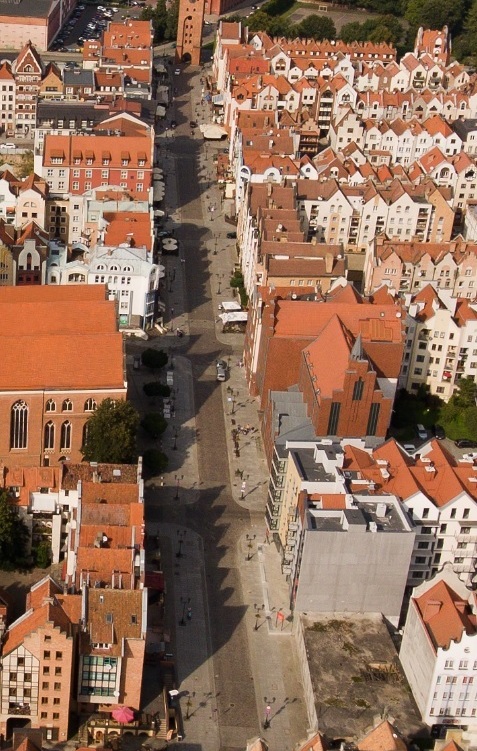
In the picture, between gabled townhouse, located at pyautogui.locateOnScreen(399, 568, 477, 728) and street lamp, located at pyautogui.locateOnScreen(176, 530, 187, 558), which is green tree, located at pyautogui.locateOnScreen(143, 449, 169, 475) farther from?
gabled townhouse, located at pyautogui.locateOnScreen(399, 568, 477, 728)

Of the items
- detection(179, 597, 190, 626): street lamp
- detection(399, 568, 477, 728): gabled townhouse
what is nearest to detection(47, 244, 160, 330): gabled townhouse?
detection(179, 597, 190, 626): street lamp

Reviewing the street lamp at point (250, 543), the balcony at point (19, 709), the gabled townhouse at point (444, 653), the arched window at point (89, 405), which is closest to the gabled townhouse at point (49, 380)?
the arched window at point (89, 405)

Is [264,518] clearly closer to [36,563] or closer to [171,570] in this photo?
[171,570]

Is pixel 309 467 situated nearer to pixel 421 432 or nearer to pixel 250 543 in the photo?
pixel 250 543

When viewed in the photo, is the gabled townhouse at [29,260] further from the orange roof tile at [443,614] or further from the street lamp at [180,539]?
the orange roof tile at [443,614]

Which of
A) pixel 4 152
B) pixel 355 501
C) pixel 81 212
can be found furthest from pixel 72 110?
pixel 355 501

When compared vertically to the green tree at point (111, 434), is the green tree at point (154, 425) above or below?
below
